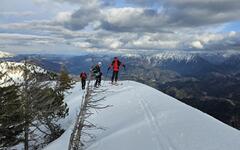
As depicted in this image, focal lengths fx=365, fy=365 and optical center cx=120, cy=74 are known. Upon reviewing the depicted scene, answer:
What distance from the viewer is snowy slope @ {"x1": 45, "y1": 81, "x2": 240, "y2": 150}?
531 inches

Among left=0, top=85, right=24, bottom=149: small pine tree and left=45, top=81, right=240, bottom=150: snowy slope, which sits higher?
left=45, top=81, right=240, bottom=150: snowy slope

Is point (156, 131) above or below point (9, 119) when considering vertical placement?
above

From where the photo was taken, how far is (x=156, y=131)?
1564cm

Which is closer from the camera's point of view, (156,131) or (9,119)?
(156,131)

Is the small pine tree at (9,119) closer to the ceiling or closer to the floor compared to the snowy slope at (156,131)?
closer to the floor

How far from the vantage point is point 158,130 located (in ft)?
51.8

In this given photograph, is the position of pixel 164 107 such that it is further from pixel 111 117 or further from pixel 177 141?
pixel 177 141

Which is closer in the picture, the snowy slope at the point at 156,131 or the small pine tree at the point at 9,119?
the snowy slope at the point at 156,131

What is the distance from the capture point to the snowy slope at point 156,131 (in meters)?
13.5

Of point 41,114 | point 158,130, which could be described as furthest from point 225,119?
point 158,130

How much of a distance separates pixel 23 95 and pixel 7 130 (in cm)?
290

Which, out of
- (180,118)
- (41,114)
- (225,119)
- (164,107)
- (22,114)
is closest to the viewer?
(180,118)

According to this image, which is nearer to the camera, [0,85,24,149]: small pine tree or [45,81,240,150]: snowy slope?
[45,81,240,150]: snowy slope

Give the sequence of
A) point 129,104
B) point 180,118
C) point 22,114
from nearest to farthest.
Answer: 1. point 180,118
2. point 129,104
3. point 22,114
